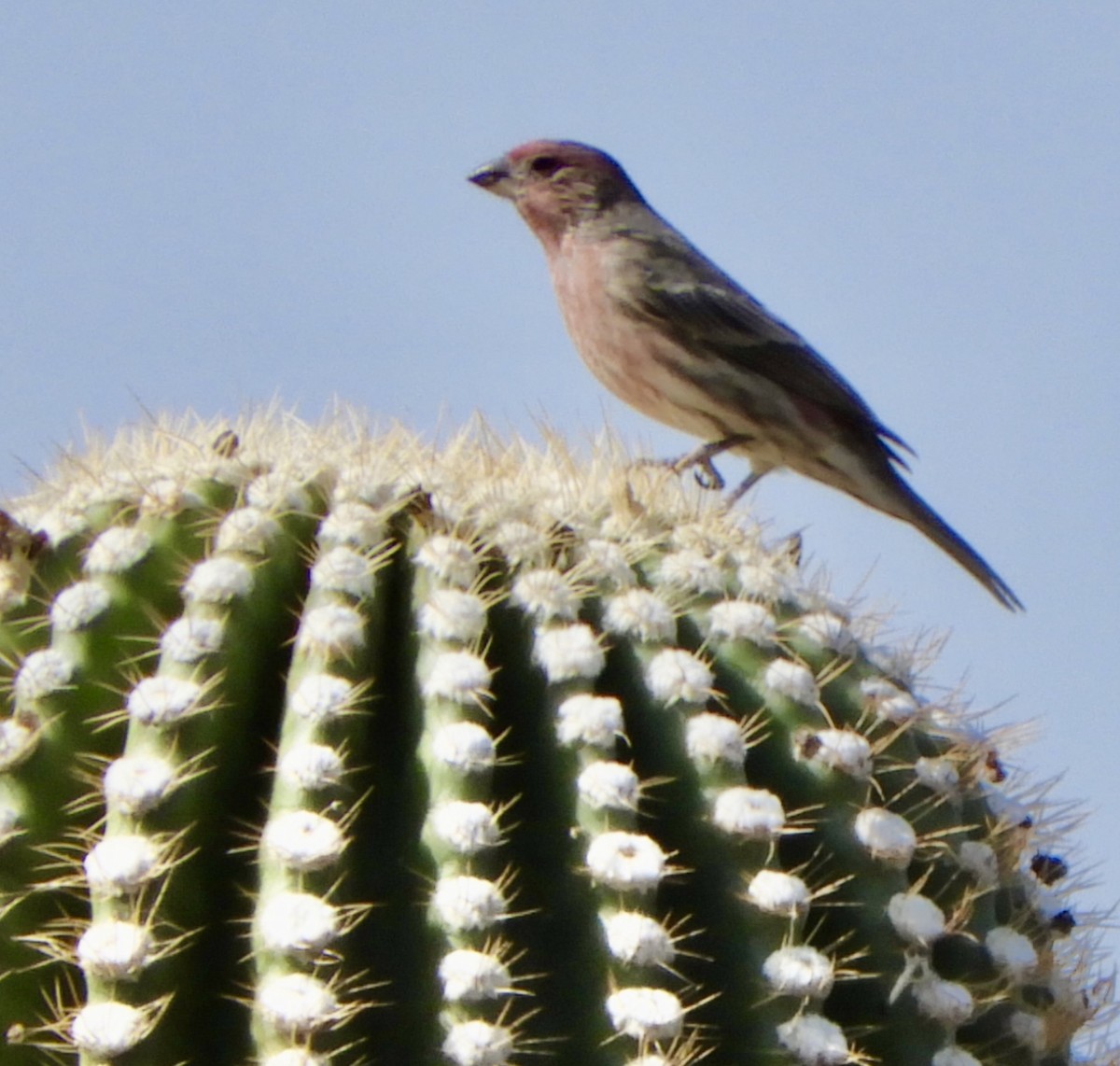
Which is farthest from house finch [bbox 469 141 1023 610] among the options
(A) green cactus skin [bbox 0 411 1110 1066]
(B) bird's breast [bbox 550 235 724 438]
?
(A) green cactus skin [bbox 0 411 1110 1066]

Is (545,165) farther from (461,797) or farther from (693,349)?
(461,797)

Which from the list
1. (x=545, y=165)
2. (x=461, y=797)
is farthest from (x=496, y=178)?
(x=461, y=797)

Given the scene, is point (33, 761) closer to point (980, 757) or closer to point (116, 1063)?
point (116, 1063)

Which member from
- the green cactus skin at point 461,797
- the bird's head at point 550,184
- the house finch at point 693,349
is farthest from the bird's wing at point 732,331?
the green cactus skin at point 461,797

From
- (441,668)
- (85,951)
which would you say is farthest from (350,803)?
(85,951)

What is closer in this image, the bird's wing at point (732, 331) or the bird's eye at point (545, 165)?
the bird's wing at point (732, 331)

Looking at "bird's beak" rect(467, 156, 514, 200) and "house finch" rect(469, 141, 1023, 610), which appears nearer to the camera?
"house finch" rect(469, 141, 1023, 610)

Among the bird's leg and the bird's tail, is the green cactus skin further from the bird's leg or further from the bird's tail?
the bird's tail

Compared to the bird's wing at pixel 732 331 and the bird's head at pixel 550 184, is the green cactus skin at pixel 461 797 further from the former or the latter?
the bird's head at pixel 550 184
